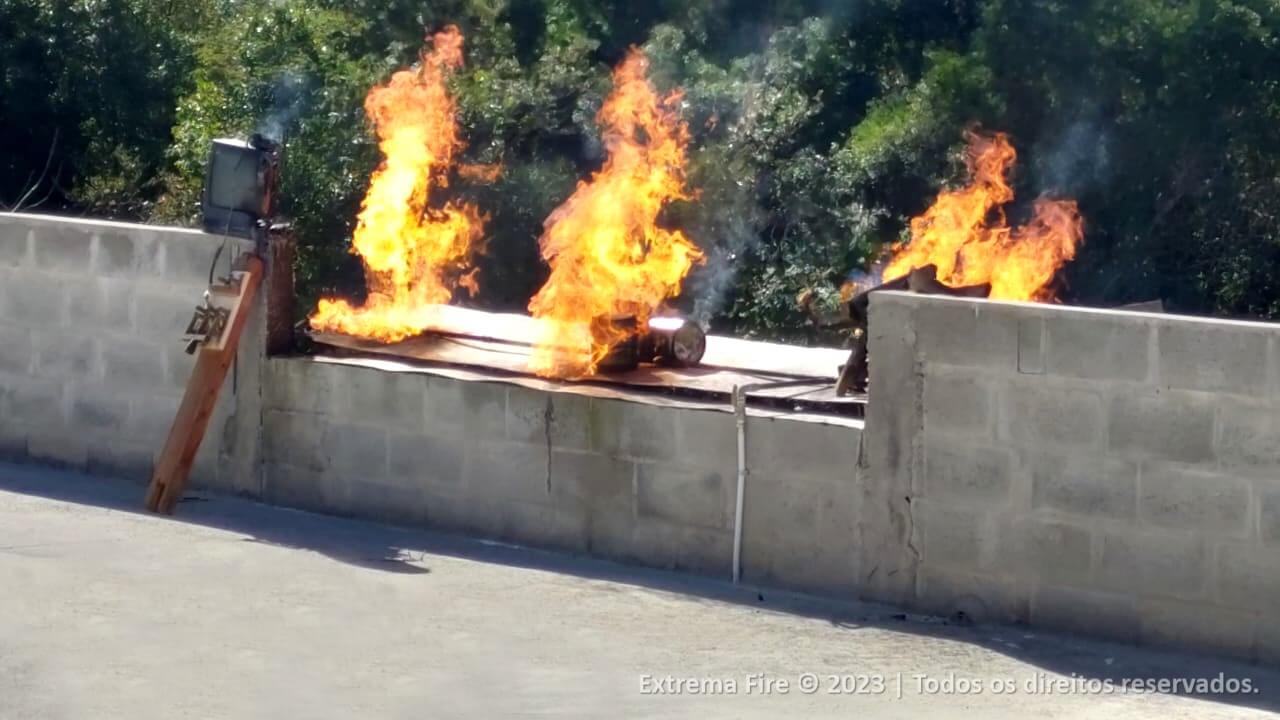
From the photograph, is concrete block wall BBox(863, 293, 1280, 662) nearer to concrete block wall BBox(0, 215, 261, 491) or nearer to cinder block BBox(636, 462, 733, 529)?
cinder block BBox(636, 462, 733, 529)

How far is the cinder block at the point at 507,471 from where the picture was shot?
8.80 metres

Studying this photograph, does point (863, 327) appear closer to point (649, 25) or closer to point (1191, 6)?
point (1191, 6)

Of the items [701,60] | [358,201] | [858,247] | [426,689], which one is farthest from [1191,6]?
[426,689]

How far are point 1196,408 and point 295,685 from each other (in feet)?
12.2

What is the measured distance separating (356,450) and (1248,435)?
477 cm

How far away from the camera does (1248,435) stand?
22.3 ft

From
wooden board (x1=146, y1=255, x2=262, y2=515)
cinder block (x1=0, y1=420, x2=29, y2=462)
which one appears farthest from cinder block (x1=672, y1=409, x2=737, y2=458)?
cinder block (x1=0, y1=420, x2=29, y2=462)

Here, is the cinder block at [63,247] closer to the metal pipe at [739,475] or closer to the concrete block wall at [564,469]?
the concrete block wall at [564,469]

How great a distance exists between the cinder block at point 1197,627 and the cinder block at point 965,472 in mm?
767

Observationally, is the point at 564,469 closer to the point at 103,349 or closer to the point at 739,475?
the point at 739,475

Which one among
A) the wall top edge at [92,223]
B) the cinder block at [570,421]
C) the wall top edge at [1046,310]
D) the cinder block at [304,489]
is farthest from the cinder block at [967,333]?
the wall top edge at [92,223]

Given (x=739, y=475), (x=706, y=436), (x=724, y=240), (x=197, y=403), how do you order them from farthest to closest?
(x=724, y=240), (x=197, y=403), (x=706, y=436), (x=739, y=475)

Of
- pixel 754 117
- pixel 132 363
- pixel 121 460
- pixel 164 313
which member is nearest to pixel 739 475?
pixel 164 313

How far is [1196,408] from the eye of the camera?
6891 millimetres
